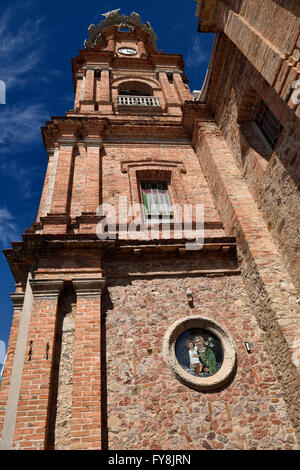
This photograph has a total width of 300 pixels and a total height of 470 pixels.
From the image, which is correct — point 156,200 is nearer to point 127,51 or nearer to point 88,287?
point 88,287

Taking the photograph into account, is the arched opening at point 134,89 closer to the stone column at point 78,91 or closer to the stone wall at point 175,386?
the stone column at point 78,91

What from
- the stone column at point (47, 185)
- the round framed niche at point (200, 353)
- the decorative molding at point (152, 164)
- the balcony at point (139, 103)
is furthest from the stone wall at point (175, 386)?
the balcony at point (139, 103)

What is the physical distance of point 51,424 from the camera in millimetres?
4996

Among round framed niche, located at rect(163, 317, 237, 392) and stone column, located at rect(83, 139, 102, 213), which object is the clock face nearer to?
stone column, located at rect(83, 139, 102, 213)

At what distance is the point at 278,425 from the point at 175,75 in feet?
52.7

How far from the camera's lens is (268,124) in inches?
309

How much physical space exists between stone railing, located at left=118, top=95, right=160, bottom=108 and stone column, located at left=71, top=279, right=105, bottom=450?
10.0 m

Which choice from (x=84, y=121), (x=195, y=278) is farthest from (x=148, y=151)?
(x=195, y=278)

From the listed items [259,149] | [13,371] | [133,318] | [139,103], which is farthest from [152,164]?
[13,371]

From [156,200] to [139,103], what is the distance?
261 inches

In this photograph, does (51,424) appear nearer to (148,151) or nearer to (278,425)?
(278,425)

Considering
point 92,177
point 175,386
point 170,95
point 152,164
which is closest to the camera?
point 175,386

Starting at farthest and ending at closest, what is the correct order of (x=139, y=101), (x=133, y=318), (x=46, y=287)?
(x=139, y=101) → (x=133, y=318) → (x=46, y=287)

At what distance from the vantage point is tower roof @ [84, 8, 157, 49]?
72.4 feet
